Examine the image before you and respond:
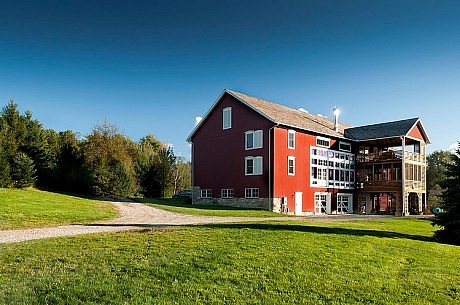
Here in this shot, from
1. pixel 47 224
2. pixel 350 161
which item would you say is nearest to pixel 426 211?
pixel 350 161

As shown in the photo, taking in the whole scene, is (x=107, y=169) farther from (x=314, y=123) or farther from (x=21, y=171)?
(x=314, y=123)

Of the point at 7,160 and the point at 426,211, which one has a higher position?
→ the point at 7,160

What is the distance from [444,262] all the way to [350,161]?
28170 mm

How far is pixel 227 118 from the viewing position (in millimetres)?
34500

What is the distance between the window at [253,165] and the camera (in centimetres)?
3127

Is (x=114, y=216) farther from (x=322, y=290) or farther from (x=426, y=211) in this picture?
(x=426, y=211)

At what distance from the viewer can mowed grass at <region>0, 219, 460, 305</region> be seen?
689 centimetres

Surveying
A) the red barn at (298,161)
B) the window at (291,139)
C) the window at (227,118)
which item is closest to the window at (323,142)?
the red barn at (298,161)

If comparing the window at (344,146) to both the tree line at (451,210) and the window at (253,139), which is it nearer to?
the window at (253,139)

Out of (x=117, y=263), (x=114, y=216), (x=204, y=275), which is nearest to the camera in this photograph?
(x=204, y=275)

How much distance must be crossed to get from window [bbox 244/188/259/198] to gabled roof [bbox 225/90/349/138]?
592 centimetres

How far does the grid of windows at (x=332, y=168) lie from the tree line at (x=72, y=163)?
18.5m

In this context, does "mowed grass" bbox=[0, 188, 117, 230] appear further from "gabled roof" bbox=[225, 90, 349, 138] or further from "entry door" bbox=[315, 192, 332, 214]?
"entry door" bbox=[315, 192, 332, 214]

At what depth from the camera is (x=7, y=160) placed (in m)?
30.0
